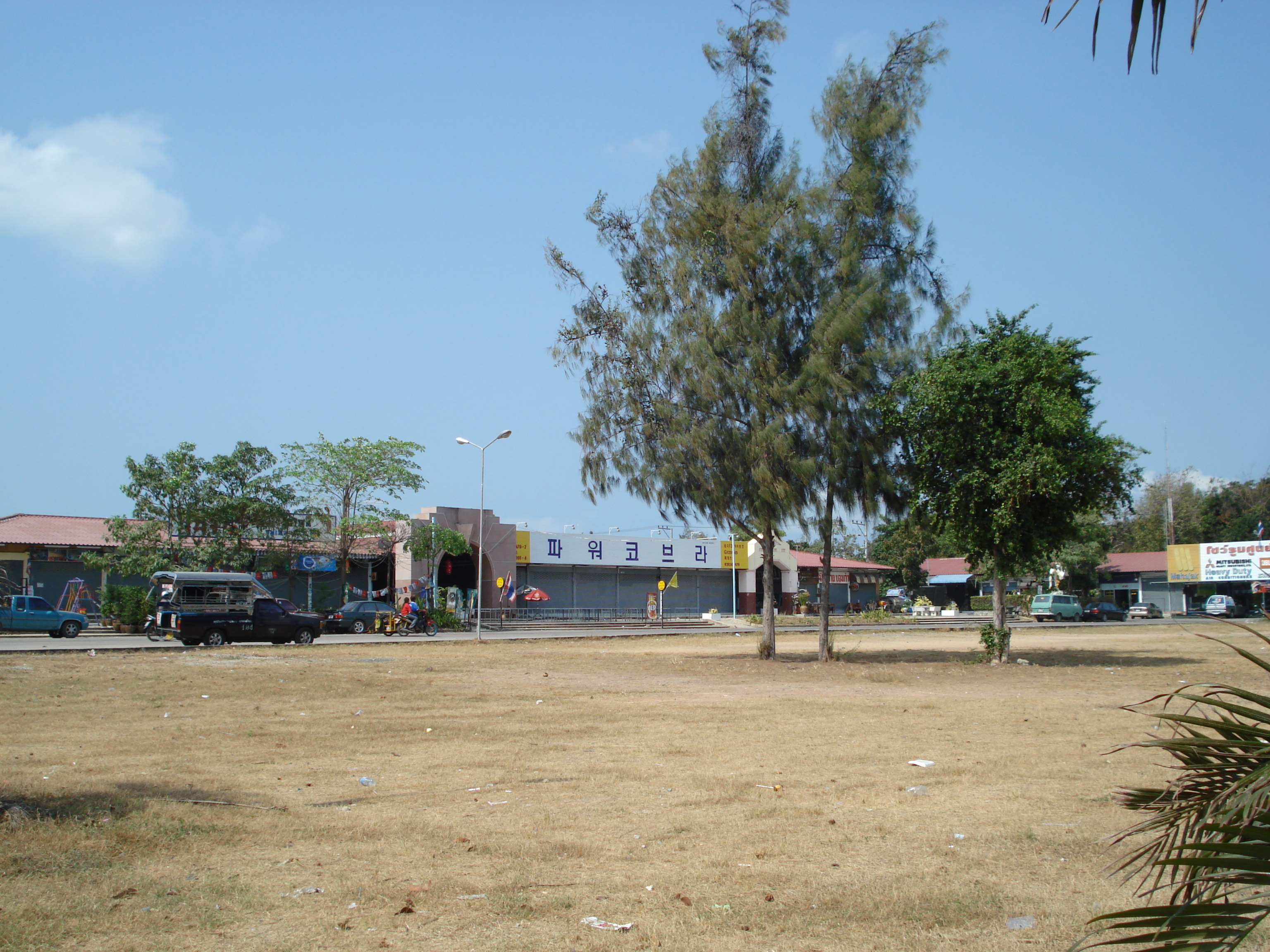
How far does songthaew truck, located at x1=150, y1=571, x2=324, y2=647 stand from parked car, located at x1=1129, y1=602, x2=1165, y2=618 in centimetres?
5831

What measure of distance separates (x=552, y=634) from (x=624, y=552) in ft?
61.3

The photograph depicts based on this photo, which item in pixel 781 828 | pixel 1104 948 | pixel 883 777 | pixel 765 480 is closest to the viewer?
pixel 1104 948

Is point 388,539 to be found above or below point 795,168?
below

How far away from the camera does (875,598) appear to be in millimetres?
86938

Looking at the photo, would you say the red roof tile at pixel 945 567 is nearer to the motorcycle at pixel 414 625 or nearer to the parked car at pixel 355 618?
the motorcycle at pixel 414 625

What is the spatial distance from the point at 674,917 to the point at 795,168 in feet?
83.5

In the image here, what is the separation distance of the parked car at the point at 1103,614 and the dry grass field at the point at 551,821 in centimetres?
5319

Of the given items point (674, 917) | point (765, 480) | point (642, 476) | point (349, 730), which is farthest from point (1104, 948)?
point (642, 476)

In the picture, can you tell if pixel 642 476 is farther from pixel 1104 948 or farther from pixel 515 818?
pixel 1104 948

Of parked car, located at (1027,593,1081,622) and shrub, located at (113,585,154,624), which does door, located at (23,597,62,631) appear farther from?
parked car, located at (1027,593,1081,622)

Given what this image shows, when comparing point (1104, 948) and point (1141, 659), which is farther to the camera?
point (1141, 659)

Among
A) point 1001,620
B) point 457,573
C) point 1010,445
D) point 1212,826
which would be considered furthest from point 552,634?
point 1212,826

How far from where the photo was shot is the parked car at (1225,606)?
198 ft

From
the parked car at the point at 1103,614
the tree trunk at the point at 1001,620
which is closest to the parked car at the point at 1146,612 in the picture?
the parked car at the point at 1103,614
